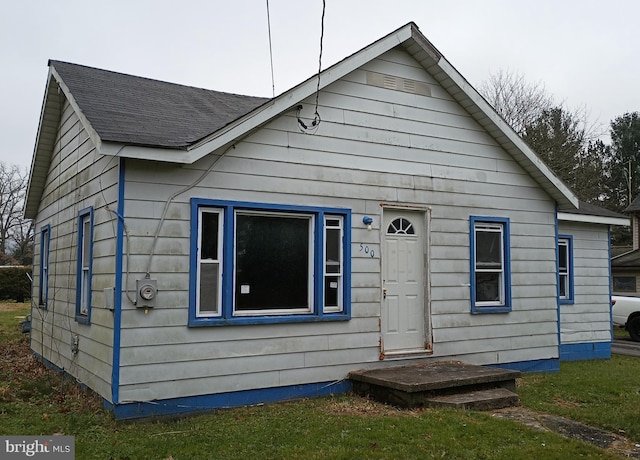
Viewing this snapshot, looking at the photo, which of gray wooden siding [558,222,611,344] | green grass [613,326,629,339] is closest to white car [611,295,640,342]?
green grass [613,326,629,339]

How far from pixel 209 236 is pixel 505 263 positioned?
5.29 m

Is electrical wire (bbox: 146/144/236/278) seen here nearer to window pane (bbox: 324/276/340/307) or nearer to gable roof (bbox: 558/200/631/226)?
window pane (bbox: 324/276/340/307)

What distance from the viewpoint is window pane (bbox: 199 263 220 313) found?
7.28m

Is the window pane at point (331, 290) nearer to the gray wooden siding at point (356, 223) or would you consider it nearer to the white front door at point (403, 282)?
the gray wooden siding at point (356, 223)

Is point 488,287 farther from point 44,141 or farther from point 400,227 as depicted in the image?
point 44,141

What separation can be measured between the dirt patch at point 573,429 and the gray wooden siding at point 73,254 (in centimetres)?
483

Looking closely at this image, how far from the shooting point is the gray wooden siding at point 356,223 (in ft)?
22.8

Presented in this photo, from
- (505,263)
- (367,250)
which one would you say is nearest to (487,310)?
(505,263)

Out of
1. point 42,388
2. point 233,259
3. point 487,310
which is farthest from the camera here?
point 487,310

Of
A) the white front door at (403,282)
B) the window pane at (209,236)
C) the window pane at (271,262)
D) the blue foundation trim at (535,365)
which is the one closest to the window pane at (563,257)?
the blue foundation trim at (535,365)

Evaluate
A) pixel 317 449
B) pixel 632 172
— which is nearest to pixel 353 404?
pixel 317 449

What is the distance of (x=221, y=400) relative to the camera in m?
7.24

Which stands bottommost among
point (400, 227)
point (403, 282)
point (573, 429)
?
point (573, 429)

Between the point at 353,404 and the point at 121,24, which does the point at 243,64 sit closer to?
the point at 121,24
